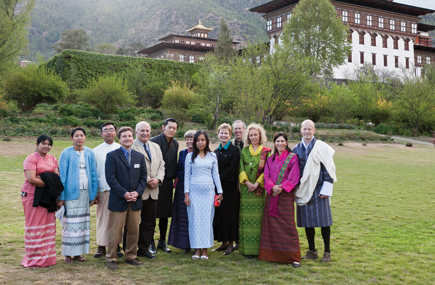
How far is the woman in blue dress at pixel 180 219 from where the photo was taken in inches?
195

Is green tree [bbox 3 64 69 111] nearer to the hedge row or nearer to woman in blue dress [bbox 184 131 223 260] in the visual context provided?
the hedge row

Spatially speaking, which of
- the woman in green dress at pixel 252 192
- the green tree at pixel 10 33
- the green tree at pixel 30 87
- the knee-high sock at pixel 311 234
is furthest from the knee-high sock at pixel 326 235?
the green tree at pixel 10 33

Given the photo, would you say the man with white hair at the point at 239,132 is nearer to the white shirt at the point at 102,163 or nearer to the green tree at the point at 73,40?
the white shirt at the point at 102,163

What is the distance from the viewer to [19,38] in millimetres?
21000

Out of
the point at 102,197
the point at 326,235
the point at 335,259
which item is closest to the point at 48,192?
the point at 102,197

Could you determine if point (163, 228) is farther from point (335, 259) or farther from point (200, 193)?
point (335, 259)

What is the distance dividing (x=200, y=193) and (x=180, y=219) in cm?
54

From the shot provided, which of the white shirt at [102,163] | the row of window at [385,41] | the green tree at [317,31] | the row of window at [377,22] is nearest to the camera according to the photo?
the white shirt at [102,163]

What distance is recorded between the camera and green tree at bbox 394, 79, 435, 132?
30656mm

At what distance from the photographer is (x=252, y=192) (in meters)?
4.88

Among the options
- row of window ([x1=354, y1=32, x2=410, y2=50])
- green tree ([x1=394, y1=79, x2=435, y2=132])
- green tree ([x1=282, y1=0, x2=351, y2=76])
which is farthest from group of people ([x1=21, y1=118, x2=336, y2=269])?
row of window ([x1=354, y1=32, x2=410, y2=50])

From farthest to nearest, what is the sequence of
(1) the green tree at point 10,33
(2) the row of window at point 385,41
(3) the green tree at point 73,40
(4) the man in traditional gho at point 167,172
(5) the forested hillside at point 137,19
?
(5) the forested hillside at point 137,19
(3) the green tree at point 73,40
(2) the row of window at point 385,41
(1) the green tree at point 10,33
(4) the man in traditional gho at point 167,172

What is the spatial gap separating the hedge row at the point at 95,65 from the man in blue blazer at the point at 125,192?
2493 centimetres

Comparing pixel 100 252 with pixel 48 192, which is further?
pixel 100 252
